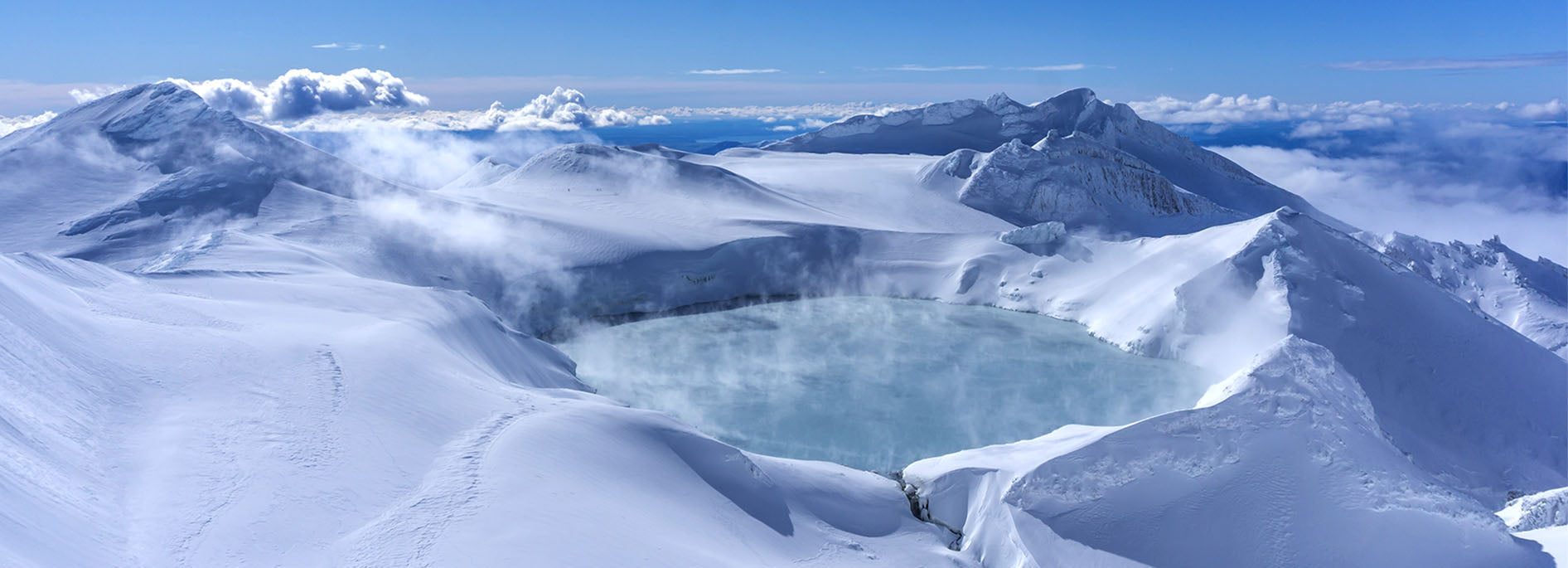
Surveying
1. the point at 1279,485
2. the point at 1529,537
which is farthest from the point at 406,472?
the point at 1529,537

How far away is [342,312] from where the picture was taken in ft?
73.4

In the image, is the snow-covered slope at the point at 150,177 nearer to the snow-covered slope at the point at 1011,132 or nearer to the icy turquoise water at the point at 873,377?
the icy turquoise water at the point at 873,377

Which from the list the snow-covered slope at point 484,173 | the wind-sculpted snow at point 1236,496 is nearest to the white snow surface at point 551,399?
the wind-sculpted snow at point 1236,496

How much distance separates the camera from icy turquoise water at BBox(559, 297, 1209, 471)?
81.0 ft

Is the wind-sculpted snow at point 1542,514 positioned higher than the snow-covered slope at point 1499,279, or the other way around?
the wind-sculpted snow at point 1542,514

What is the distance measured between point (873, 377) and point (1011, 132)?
49667mm

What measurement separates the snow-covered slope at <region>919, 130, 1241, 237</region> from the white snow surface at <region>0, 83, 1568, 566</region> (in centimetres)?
1021

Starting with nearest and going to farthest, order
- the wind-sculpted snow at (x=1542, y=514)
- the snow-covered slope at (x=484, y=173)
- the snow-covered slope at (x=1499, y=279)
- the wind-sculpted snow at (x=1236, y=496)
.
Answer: the wind-sculpted snow at (x=1236, y=496), the wind-sculpted snow at (x=1542, y=514), the snow-covered slope at (x=1499, y=279), the snow-covered slope at (x=484, y=173)

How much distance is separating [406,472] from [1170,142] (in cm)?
6748

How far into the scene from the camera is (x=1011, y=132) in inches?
2889

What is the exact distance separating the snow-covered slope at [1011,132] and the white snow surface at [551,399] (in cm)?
A: 2761

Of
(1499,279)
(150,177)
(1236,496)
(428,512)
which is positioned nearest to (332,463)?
(428,512)

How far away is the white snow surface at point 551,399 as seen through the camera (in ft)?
41.5

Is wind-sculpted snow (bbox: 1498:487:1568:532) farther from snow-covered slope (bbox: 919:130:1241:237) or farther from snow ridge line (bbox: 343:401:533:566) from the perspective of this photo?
snow-covered slope (bbox: 919:130:1241:237)
